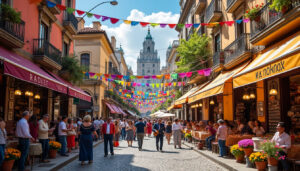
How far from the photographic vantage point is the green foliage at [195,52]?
21922 millimetres

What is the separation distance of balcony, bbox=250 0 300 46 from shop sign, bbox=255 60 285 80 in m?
2.22

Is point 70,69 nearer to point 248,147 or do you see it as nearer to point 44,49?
point 44,49

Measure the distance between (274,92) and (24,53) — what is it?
11780 millimetres

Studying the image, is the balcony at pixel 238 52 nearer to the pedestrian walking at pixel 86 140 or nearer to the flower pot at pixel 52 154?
the pedestrian walking at pixel 86 140

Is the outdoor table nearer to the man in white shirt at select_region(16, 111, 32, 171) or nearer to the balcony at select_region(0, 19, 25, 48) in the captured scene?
the man in white shirt at select_region(16, 111, 32, 171)

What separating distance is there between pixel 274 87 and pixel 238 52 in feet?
11.1

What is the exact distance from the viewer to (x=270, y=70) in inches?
315

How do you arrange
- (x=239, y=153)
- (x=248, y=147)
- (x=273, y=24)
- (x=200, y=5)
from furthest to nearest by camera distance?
(x=200, y=5) → (x=273, y=24) → (x=239, y=153) → (x=248, y=147)

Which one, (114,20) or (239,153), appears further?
(114,20)

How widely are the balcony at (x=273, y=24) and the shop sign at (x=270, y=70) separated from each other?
2.22 meters

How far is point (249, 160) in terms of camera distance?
8.78 metres

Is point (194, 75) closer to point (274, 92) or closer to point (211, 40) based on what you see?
point (211, 40)

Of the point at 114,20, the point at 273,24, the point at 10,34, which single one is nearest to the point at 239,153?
the point at 273,24

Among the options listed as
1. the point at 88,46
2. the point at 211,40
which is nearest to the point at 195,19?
the point at 211,40
